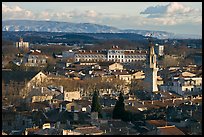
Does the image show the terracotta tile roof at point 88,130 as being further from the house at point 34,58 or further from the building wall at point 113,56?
the building wall at point 113,56

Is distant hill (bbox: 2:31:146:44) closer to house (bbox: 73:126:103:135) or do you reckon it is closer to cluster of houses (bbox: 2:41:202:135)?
cluster of houses (bbox: 2:41:202:135)

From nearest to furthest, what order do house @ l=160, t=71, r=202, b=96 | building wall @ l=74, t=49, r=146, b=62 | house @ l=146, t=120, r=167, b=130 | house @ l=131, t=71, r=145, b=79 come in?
house @ l=146, t=120, r=167, b=130 → house @ l=160, t=71, r=202, b=96 → house @ l=131, t=71, r=145, b=79 → building wall @ l=74, t=49, r=146, b=62

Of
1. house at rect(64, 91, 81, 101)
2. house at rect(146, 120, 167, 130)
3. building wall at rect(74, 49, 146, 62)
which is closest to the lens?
house at rect(146, 120, 167, 130)

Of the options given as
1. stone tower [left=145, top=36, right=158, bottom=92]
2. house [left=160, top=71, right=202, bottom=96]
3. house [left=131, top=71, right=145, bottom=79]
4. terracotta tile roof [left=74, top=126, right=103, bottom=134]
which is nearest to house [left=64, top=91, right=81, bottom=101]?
stone tower [left=145, top=36, right=158, bottom=92]

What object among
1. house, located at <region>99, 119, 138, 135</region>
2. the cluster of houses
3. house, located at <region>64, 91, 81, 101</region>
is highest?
house, located at <region>99, 119, 138, 135</region>

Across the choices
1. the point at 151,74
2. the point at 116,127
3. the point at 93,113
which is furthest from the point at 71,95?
the point at 116,127

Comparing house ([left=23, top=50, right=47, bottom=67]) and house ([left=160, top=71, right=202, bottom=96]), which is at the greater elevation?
house ([left=160, top=71, right=202, bottom=96])

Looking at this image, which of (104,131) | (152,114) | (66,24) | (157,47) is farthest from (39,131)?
(66,24)

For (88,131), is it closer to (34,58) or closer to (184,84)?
(184,84)

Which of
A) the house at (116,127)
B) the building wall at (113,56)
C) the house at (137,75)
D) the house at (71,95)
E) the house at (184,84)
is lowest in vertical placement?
the building wall at (113,56)

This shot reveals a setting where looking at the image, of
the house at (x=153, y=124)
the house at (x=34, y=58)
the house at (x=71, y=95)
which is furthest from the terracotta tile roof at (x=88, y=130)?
the house at (x=34, y=58)
